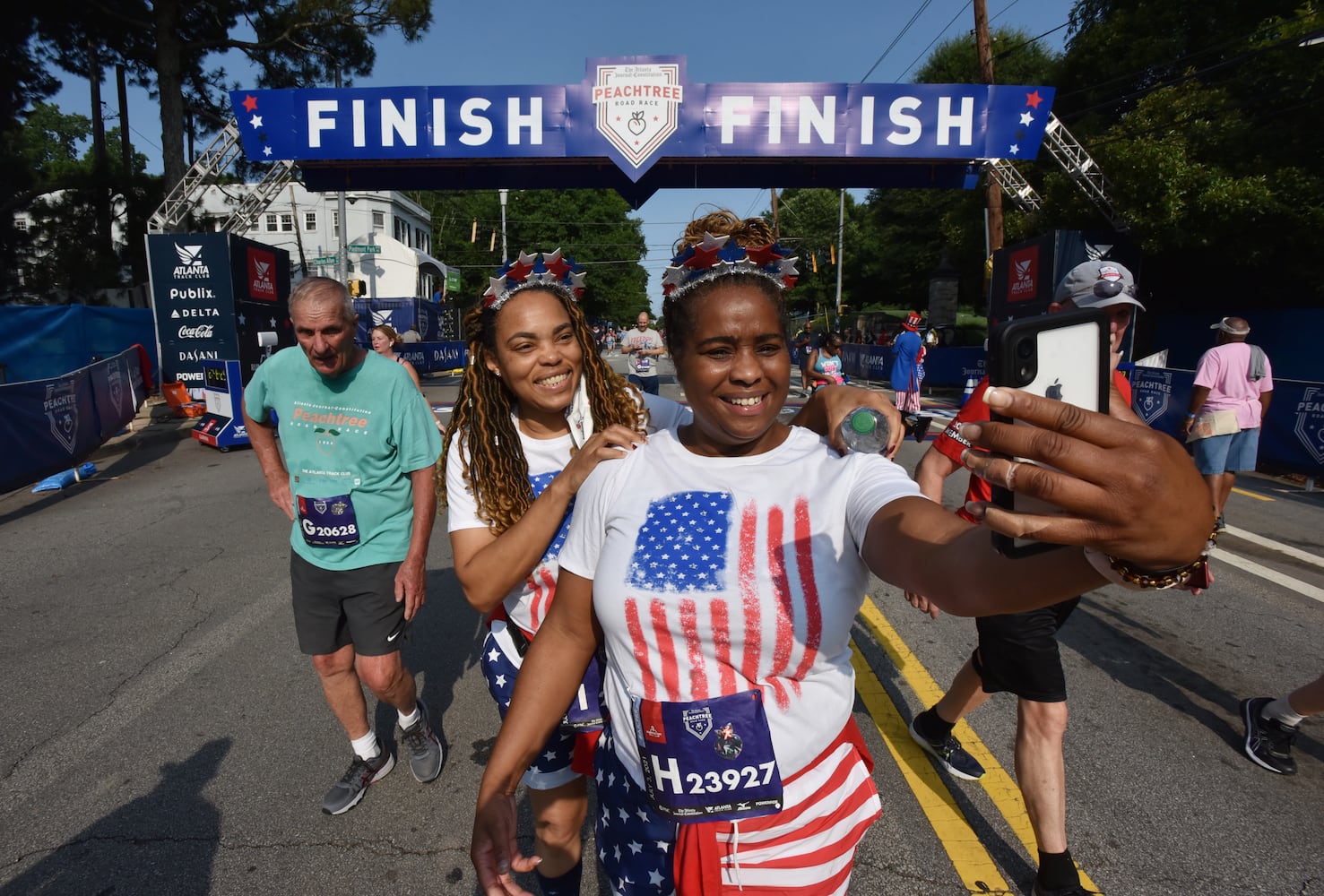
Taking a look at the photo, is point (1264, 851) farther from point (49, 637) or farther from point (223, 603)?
point (49, 637)

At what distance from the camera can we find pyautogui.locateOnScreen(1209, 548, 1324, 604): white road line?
206 inches

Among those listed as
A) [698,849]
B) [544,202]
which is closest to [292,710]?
[698,849]

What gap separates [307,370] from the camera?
2988 mm

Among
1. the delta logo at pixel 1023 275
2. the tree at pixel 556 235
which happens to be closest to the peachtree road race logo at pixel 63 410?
the delta logo at pixel 1023 275

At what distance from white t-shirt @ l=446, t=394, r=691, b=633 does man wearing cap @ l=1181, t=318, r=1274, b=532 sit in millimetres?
6172

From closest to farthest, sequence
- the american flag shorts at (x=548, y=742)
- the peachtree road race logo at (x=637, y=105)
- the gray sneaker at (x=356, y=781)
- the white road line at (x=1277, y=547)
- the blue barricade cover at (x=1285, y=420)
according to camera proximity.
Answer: the american flag shorts at (x=548, y=742)
the gray sneaker at (x=356, y=781)
the white road line at (x=1277, y=547)
the blue barricade cover at (x=1285, y=420)
the peachtree road race logo at (x=637, y=105)

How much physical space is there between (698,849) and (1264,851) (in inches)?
95.8

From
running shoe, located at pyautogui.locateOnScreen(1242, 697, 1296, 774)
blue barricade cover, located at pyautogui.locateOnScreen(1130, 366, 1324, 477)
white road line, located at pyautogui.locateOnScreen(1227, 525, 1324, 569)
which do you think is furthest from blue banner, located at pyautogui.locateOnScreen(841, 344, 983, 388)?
running shoe, located at pyautogui.locateOnScreen(1242, 697, 1296, 774)

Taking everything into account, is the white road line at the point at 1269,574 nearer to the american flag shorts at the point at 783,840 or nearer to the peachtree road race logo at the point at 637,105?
the american flag shorts at the point at 783,840

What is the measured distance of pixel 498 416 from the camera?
2121 millimetres

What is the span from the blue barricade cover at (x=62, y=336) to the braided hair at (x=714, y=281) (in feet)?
54.3

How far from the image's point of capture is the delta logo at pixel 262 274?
46.3ft

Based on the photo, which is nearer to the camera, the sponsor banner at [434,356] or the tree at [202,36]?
the tree at [202,36]

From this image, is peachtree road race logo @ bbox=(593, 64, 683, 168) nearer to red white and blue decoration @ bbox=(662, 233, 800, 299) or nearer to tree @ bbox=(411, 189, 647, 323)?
red white and blue decoration @ bbox=(662, 233, 800, 299)
